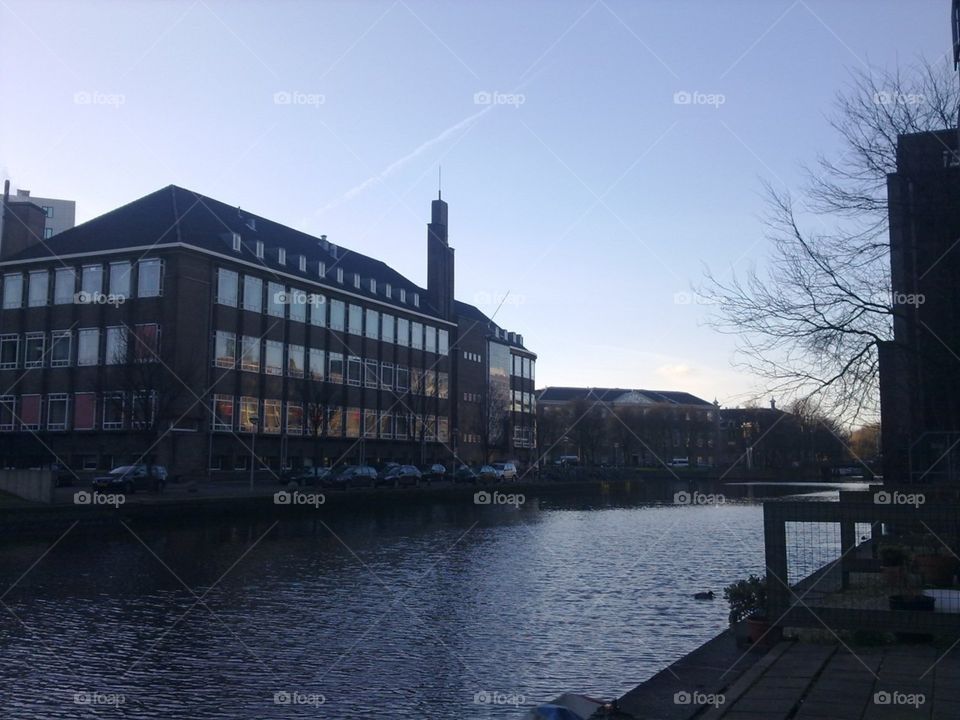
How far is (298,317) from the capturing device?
238ft

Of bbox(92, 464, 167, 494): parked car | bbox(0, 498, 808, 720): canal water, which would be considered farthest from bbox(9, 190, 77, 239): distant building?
bbox(0, 498, 808, 720): canal water

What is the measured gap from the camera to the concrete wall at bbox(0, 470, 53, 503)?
34625 millimetres

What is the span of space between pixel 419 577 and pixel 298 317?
5308cm

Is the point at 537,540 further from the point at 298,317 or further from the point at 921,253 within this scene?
the point at 298,317

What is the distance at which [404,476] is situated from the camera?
2574 inches

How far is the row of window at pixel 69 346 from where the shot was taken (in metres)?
59.0

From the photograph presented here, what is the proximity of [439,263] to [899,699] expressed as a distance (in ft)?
300

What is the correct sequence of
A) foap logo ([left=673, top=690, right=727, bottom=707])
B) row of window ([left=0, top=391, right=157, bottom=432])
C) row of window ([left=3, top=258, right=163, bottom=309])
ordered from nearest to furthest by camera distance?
1. foap logo ([left=673, top=690, right=727, bottom=707])
2. row of window ([left=0, top=391, right=157, bottom=432])
3. row of window ([left=3, top=258, right=163, bottom=309])

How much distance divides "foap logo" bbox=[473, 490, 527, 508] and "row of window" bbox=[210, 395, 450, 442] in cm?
1326

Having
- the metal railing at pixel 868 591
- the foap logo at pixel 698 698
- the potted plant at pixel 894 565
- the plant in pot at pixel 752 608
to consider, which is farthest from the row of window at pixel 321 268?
the foap logo at pixel 698 698

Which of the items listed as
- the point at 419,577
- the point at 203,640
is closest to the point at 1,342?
the point at 419,577

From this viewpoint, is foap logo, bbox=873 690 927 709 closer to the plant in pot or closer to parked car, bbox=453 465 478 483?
the plant in pot

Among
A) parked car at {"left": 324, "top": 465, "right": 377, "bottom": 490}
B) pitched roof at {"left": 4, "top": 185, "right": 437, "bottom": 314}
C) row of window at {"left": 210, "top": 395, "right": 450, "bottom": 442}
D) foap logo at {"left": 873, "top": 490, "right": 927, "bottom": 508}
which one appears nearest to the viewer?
foap logo at {"left": 873, "top": 490, "right": 927, "bottom": 508}

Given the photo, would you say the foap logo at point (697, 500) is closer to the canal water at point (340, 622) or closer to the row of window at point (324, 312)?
the row of window at point (324, 312)
